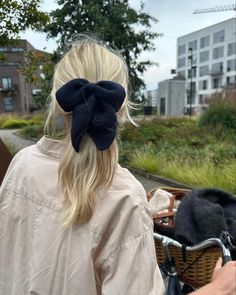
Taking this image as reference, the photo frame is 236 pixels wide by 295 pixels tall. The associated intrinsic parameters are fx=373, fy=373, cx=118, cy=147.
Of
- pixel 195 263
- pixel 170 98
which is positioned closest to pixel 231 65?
pixel 170 98

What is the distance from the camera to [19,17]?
6691 mm

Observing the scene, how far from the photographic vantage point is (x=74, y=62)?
4.67 feet

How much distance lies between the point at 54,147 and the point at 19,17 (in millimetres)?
5926

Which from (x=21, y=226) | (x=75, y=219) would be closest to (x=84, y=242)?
(x=75, y=219)

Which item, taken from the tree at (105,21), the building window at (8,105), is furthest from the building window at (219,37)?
the tree at (105,21)

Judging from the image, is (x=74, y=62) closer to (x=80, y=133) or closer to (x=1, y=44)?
(x=80, y=133)

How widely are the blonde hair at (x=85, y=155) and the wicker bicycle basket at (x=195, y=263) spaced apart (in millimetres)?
879

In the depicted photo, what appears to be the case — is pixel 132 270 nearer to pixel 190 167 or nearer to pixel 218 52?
pixel 190 167

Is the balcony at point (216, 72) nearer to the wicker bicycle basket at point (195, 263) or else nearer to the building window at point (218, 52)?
the building window at point (218, 52)

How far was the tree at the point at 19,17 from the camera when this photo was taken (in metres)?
6.48

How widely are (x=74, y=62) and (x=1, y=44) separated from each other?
6032 millimetres

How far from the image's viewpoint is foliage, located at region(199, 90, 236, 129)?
15812 mm

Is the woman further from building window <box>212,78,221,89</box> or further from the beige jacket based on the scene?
building window <box>212,78,221,89</box>

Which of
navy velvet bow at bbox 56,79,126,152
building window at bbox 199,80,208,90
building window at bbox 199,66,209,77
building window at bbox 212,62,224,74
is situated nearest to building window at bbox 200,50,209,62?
building window at bbox 199,66,209,77
